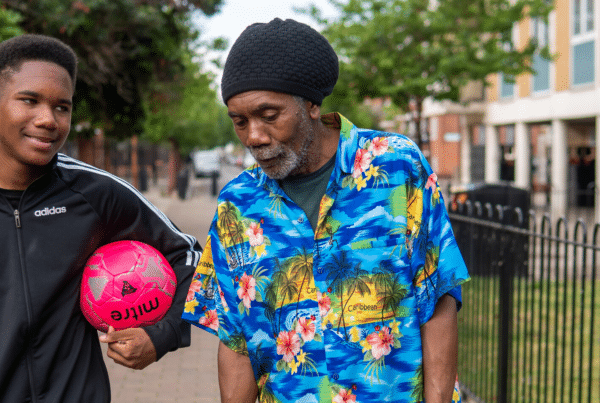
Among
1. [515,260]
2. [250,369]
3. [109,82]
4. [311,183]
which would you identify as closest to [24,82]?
[311,183]

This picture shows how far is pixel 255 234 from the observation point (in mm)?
2193

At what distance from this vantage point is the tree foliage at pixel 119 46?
33.7ft

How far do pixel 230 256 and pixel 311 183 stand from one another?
1.20 ft

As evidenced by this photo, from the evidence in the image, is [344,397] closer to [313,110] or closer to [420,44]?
[313,110]

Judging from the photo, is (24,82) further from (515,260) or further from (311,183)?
(515,260)

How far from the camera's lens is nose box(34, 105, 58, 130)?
2406 mm

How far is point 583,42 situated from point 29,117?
23.5 meters

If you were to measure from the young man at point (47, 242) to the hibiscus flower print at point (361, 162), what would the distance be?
101cm

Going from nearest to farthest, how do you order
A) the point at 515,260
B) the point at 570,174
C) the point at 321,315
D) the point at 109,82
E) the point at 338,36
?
1. the point at 321,315
2. the point at 515,260
3. the point at 109,82
4. the point at 338,36
5. the point at 570,174

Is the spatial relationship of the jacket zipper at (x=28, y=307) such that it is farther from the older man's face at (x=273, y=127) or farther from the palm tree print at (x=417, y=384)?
the palm tree print at (x=417, y=384)

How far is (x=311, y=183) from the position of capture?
2271 millimetres

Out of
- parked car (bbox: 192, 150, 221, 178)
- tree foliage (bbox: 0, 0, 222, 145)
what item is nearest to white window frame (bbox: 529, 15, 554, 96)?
tree foliage (bbox: 0, 0, 222, 145)

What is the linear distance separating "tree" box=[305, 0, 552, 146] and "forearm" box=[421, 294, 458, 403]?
16.8m

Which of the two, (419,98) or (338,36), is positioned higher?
(338,36)
